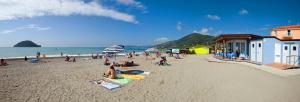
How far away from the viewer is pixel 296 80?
1022 centimetres

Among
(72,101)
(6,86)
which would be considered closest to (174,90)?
(72,101)

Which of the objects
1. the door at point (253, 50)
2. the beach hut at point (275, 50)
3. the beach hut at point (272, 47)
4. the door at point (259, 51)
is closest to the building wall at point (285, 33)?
the beach hut at point (272, 47)

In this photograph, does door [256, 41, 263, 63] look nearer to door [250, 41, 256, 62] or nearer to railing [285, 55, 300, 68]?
door [250, 41, 256, 62]

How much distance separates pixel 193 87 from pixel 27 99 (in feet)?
21.7

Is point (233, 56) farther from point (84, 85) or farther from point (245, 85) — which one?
point (84, 85)

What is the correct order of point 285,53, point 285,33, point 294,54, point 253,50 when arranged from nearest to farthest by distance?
point 294,54, point 285,53, point 253,50, point 285,33

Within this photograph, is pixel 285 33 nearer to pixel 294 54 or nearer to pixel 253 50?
Answer: pixel 253 50

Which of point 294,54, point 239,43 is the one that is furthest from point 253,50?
point 239,43

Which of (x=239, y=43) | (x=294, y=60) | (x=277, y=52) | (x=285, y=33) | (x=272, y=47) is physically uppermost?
(x=285, y=33)

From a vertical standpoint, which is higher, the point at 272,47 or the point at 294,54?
the point at 272,47

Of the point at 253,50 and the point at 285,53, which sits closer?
the point at 285,53

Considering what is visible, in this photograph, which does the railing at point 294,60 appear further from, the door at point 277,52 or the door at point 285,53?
the door at point 277,52

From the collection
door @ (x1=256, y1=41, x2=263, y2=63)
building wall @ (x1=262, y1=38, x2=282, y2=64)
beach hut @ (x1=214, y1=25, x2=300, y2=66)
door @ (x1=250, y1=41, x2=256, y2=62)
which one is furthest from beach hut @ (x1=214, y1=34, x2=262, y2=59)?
building wall @ (x1=262, y1=38, x2=282, y2=64)

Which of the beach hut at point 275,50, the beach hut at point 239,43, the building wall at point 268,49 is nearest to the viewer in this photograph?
the beach hut at point 275,50
